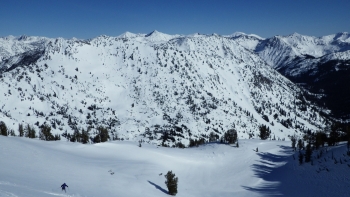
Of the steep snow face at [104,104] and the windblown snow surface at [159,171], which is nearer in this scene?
the windblown snow surface at [159,171]

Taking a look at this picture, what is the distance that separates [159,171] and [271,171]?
20995mm

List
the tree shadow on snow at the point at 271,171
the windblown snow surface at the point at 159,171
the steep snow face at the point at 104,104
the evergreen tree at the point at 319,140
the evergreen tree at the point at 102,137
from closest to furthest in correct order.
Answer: the windblown snow surface at the point at 159,171, the tree shadow on snow at the point at 271,171, the evergreen tree at the point at 319,140, the evergreen tree at the point at 102,137, the steep snow face at the point at 104,104

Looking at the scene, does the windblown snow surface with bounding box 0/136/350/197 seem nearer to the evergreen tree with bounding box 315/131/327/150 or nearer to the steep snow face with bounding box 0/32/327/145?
the evergreen tree with bounding box 315/131/327/150

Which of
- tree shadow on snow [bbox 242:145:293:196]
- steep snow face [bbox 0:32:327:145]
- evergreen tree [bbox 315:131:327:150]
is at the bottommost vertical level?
tree shadow on snow [bbox 242:145:293:196]

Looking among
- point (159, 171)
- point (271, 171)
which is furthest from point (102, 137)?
point (271, 171)

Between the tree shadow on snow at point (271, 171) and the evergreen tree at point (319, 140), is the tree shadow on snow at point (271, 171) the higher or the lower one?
the lower one

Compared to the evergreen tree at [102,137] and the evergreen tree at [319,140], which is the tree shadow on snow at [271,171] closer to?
the evergreen tree at [319,140]

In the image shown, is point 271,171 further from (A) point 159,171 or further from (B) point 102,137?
(B) point 102,137

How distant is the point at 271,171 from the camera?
4116cm

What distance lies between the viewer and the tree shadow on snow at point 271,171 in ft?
109

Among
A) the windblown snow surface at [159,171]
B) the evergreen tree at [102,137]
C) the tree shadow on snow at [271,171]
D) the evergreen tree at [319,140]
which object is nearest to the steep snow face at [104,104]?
the evergreen tree at [102,137]

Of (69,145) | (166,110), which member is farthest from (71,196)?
(166,110)

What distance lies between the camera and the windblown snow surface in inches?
881

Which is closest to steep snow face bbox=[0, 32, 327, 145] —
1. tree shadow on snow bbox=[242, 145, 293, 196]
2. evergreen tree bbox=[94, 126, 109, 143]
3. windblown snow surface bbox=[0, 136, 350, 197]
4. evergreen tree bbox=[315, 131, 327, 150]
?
evergreen tree bbox=[94, 126, 109, 143]
